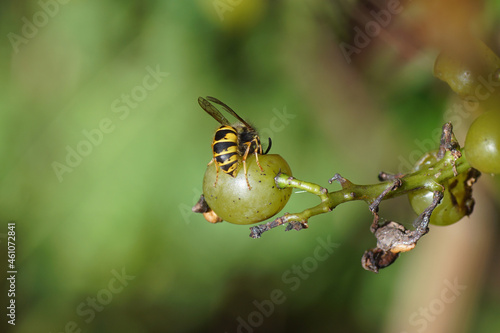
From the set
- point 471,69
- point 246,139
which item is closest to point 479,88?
point 471,69

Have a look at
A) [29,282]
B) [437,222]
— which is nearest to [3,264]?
[29,282]

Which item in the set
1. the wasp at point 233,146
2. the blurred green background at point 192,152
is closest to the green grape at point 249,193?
the wasp at point 233,146

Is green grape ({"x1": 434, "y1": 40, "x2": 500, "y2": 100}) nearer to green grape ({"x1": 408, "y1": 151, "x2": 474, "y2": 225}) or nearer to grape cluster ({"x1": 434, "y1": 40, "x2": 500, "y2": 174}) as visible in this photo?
grape cluster ({"x1": 434, "y1": 40, "x2": 500, "y2": 174})

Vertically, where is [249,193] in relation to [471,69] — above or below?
below

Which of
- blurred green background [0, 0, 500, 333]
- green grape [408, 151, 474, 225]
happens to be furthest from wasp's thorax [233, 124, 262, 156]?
blurred green background [0, 0, 500, 333]

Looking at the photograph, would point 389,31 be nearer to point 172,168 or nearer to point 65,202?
point 172,168

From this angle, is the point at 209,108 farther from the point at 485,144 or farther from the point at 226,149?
the point at 485,144
